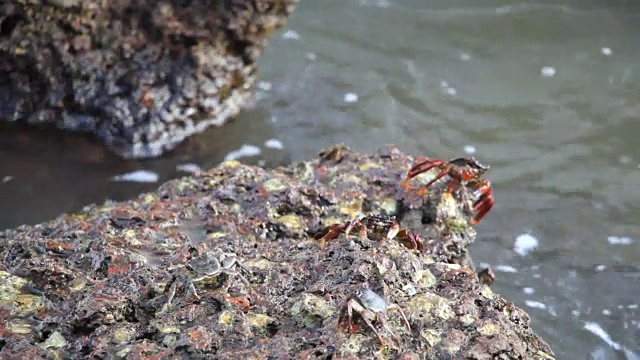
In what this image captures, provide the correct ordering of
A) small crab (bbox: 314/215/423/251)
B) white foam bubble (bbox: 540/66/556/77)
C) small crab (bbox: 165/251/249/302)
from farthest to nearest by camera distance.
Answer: white foam bubble (bbox: 540/66/556/77) → small crab (bbox: 314/215/423/251) → small crab (bbox: 165/251/249/302)

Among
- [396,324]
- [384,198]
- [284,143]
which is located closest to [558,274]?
[384,198]

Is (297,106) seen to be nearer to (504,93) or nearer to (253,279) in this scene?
(504,93)

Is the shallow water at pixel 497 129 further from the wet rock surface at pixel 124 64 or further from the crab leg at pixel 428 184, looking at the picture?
the crab leg at pixel 428 184

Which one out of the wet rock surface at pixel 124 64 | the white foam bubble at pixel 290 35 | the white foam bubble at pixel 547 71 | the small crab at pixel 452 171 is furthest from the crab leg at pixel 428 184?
the white foam bubble at pixel 290 35

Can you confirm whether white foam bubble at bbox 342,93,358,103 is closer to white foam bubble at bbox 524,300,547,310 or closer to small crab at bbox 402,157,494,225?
white foam bubble at bbox 524,300,547,310

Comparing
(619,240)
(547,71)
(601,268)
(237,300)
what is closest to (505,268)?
(601,268)

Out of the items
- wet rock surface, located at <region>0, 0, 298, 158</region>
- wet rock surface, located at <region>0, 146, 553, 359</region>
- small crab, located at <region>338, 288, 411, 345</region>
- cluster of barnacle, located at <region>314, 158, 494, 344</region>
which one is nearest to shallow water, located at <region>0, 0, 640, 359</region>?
wet rock surface, located at <region>0, 0, 298, 158</region>
